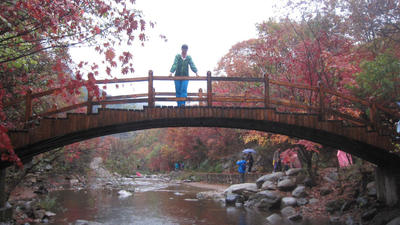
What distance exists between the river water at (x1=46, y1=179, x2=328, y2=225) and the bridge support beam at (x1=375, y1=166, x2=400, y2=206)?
11.4 feet

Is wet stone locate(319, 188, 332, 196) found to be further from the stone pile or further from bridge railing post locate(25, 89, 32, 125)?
bridge railing post locate(25, 89, 32, 125)

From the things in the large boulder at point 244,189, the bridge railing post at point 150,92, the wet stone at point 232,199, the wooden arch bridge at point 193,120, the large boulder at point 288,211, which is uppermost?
the bridge railing post at point 150,92

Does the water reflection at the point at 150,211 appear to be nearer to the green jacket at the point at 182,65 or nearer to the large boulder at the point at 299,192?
the large boulder at the point at 299,192

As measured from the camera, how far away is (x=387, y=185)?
896cm

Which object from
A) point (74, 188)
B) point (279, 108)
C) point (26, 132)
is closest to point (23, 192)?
point (74, 188)

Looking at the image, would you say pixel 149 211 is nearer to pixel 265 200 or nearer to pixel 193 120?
Answer: pixel 265 200

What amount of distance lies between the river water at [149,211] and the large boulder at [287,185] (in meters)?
1.80

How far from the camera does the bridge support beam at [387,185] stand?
8.76m

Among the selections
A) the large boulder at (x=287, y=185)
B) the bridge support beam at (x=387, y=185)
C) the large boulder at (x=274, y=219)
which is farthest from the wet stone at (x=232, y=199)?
the bridge support beam at (x=387, y=185)

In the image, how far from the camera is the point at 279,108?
12.3 meters

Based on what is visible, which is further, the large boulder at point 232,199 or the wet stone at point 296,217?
the large boulder at point 232,199

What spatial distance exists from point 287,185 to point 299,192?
3.00 feet

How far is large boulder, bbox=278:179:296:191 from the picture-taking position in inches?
533

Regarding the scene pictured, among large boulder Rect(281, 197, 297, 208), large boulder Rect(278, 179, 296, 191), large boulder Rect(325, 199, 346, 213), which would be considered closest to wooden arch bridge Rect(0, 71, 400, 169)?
large boulder Rect(325, 199, 346, 213)
